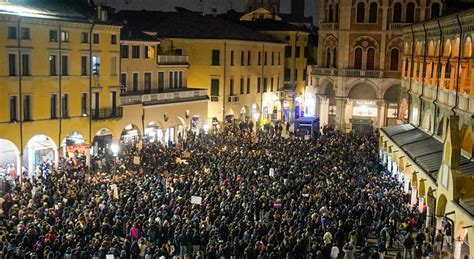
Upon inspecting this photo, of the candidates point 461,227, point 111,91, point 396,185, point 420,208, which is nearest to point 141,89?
point 111,91

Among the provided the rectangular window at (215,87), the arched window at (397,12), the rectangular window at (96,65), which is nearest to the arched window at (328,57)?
the arched window at (397,12)

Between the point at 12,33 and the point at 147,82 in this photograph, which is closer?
the point at 12,33

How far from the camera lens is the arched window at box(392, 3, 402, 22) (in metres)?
67.2

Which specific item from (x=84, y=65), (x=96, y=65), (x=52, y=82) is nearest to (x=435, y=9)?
(x=96, y=65)

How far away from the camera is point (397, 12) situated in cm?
6738

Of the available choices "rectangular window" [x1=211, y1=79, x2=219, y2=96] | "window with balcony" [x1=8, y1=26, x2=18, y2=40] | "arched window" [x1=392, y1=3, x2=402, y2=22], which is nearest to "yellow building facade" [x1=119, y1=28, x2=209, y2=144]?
"rectangular window" [x1=211, y1=79, x2=219, y2=96]

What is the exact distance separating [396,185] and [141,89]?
2424cm

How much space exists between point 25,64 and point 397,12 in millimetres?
40273

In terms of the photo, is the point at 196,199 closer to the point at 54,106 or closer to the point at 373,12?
the point at 54,106

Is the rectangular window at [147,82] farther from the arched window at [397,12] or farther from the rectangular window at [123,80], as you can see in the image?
the arched window at [397,12]

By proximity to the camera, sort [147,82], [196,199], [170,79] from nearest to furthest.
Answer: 1. [196,199]
2. [147,82]
3. [170,79]

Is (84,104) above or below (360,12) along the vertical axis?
below

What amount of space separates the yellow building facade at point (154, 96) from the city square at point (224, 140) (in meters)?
0.17

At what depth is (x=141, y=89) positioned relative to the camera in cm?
5438
